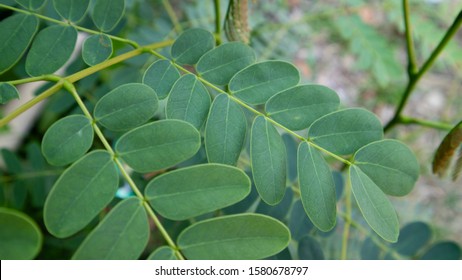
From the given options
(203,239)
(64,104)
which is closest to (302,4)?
(64,104)

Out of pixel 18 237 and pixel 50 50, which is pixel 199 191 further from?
pixel 50 50

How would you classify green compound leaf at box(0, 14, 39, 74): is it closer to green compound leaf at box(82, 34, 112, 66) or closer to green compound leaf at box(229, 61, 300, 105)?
green compound leaf at box(82, 34, 112, 66)

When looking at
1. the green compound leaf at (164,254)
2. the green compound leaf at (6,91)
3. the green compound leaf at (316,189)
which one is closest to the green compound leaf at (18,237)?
the green compound leaf at (164,254)

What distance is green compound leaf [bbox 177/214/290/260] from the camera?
0.68 metres

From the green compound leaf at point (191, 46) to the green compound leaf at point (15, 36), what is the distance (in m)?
0.27

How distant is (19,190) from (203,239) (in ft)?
2.74

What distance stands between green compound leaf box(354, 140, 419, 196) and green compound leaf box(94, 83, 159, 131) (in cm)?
37

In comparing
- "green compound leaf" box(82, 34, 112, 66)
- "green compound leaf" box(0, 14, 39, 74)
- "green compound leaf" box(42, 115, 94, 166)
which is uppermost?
"green compound leaf" box(0, 14, 39, 74)

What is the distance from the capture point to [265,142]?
30.8 inches

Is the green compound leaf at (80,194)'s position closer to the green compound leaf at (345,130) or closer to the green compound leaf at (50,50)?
the green compound leaf at (50,50)

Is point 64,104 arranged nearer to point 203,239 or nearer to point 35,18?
point 35,18

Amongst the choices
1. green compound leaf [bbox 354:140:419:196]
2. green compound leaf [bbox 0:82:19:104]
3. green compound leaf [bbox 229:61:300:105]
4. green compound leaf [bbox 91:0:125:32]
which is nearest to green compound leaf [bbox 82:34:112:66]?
green compound leaf [bbox 91:0:125:32]

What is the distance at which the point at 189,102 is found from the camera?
2.64 feet

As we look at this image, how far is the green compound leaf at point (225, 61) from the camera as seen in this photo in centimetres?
85
